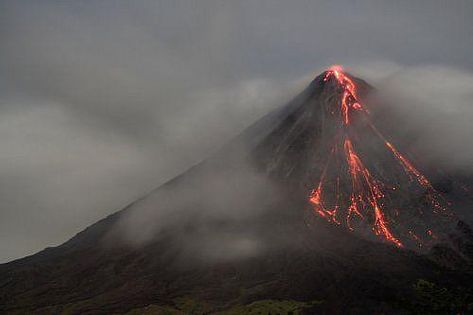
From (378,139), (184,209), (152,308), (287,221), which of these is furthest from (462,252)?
(184,209)

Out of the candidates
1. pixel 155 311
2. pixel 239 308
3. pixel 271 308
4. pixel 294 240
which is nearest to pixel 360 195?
pixel 294 240

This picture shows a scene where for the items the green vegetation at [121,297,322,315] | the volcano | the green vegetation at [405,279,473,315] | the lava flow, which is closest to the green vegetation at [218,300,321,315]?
the green vegetation at [121,297,322,315]

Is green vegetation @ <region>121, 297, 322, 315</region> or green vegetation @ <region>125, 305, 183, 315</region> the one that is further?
green vegetation @ <region>125, 305, 183, 315</region>

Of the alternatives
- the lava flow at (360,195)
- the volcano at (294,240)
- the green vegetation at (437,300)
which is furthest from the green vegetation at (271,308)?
the lava flow at (360,195)

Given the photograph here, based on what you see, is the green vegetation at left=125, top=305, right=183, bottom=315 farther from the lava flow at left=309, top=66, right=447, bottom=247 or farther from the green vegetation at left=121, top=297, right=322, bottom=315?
the lava flow at left=309, top=66, right=447, bottom=247

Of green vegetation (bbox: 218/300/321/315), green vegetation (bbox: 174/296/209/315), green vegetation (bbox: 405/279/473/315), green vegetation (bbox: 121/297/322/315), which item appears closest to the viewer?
green vegetation (bbox: 405/279/473/315)

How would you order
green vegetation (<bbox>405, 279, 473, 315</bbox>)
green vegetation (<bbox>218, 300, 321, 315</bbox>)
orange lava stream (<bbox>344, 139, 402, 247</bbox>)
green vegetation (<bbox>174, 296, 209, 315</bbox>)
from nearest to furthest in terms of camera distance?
green vegetation (<bbox>405, 279, 473, 315</bbox>) < green vegetation (<bbox>218, 300, 321, 315</bbox>) < green vegetation (<bbox>174, 296, 209, 315</bbox>) < orange lava stream (<bbox>344, 139, 402, 247</bbox>)

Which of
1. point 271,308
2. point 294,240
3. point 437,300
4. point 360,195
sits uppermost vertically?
point 360,195

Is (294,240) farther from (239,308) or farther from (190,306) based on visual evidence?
(190,306)
